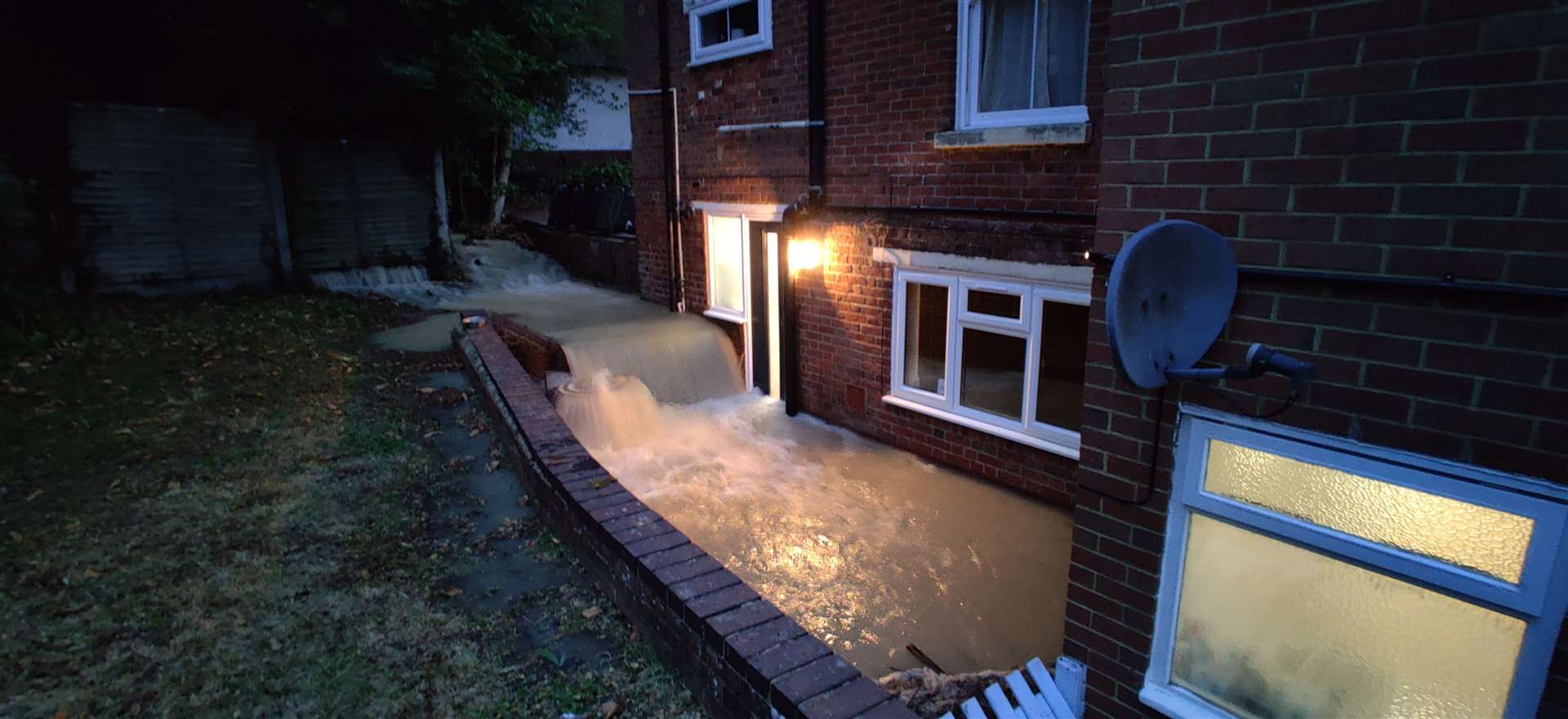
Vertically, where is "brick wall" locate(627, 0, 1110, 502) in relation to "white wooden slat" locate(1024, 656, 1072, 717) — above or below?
above

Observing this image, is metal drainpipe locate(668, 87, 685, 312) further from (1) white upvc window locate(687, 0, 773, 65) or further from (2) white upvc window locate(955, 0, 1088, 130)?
(2) white upvc window locate(955, 0, 1088, 130)

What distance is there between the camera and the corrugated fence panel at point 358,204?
37.9 feet

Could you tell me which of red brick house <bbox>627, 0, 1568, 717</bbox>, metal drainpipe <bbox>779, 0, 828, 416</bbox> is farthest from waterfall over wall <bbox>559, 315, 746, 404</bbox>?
red brick house <bbox>627, 0, 1568, 717</bbox>

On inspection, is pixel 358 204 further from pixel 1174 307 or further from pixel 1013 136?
pixel 1174 307

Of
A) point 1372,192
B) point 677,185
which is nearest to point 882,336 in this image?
point 677,185

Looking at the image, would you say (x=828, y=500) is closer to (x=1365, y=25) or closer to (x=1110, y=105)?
(x=1110, y=105)

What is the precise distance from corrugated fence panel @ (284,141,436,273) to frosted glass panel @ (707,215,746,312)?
18.9ft

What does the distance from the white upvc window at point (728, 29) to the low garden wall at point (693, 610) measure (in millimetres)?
5376

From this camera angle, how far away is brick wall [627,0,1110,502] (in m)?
5.88

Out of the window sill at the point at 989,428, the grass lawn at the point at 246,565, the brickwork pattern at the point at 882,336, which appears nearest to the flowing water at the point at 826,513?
the brickwork pattern at the point at 882,336

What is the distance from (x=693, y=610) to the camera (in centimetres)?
284

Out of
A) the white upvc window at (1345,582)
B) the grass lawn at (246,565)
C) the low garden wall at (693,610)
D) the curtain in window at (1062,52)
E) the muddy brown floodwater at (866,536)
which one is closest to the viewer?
the white upvc window at (1345,582)

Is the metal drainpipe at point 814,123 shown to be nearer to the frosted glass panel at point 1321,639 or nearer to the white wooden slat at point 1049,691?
the white wooden slat at point 1049,691

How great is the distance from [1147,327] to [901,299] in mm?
4973
